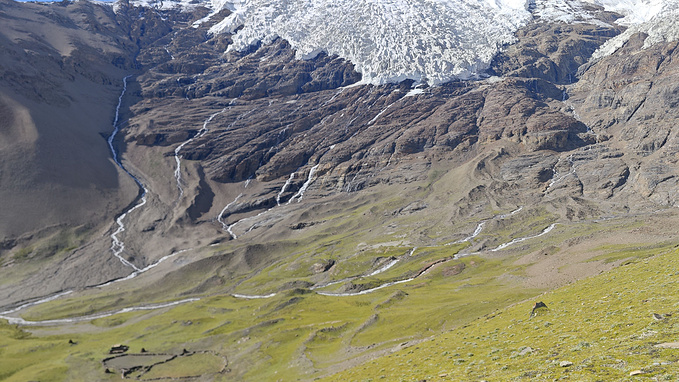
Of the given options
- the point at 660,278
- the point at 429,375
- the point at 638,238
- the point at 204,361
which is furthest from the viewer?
the point at 638,238

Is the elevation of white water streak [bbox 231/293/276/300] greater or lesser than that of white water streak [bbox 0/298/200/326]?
greater

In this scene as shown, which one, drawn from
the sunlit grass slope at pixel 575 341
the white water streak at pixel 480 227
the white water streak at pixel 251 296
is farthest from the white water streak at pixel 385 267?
the sunlit grass slope at pixel 575 341

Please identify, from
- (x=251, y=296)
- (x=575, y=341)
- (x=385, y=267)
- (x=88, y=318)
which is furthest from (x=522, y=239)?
(x=88, y=318)

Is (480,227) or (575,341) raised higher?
(575,341)

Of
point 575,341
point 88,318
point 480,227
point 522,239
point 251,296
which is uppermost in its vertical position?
point 575,341

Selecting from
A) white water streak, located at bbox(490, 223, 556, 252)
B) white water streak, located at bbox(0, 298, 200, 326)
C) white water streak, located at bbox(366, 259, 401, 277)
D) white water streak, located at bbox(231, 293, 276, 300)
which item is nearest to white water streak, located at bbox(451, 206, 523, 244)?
white water streak, located at bbox(490, 223, 556, 252)

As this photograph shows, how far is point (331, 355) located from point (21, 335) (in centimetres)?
10609

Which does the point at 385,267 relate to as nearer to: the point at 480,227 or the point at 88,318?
the point at 480,227

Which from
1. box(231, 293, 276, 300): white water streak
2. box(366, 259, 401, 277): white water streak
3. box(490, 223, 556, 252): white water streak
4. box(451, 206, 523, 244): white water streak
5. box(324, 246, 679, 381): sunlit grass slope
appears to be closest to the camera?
box(324, 246, 679, 381): sunlit grass slope

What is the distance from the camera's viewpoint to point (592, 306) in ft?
140

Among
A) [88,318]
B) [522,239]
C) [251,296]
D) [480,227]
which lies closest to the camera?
[251,296]

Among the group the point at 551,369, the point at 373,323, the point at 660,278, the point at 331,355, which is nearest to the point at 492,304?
the point at 373,323

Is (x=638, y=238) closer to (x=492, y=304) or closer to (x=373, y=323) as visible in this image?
(x=492, y=304)

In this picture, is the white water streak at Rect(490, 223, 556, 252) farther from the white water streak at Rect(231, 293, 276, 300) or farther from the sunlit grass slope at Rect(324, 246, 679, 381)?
the sunlit grass slope at Rect(324, 246, 679, 381)
